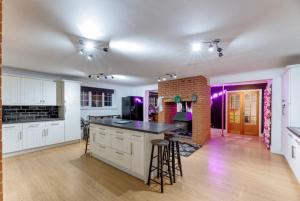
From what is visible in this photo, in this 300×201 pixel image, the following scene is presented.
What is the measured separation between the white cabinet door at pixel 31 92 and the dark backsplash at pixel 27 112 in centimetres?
43

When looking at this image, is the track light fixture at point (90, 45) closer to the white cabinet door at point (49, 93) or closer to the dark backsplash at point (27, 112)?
the white cabinet door at point (49, 93)

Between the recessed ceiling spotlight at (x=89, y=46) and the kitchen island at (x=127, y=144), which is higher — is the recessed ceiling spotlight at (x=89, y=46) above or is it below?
above

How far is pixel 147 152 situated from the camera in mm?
2695

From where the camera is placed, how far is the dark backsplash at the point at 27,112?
14.2ft

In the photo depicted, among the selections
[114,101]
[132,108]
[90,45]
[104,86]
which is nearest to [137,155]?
[90,45]

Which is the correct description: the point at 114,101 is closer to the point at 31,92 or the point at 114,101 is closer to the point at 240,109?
the point at 31,92

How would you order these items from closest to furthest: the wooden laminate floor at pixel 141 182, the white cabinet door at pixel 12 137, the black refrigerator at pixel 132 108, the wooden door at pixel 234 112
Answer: the wooden laminate floor at pixel 141 182
the white cabinet door at pixel 12 137
the wooden door at pixel 234 112
the black refrigerator at pixel 132 108

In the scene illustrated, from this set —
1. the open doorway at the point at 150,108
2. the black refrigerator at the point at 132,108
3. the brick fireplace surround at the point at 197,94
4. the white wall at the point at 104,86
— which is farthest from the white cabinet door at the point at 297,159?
the black refrigerator at the point at 132,108

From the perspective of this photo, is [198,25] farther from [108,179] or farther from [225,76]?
[225,76]

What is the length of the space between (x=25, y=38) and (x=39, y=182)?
2413 millimetres

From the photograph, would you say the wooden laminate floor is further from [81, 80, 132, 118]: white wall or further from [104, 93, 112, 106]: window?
[104, 93, 112, 106]: window

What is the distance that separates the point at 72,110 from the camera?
524 cm

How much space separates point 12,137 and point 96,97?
3.25 meters

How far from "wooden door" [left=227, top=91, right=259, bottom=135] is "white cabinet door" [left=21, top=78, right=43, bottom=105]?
759 centimetres
